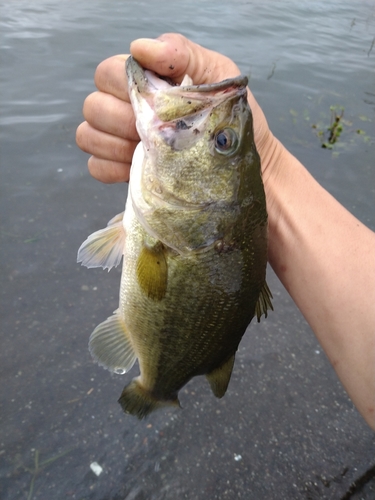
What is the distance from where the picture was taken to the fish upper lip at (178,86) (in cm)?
137

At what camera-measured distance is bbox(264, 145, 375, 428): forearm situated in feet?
5.90

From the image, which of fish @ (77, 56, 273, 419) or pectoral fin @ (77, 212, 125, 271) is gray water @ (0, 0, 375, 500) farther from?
pectoral fin @ (77, 212, 125, 271)

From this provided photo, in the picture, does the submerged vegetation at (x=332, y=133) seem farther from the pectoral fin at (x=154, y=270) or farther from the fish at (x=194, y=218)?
the pectoral fin at (x=154, y=270)

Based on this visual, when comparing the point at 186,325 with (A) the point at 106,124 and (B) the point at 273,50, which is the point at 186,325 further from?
(B) the point at 273,50

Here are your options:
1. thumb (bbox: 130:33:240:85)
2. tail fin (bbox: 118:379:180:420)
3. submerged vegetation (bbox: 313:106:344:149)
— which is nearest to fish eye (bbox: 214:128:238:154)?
thumb (bbox: 130:33:240:85)

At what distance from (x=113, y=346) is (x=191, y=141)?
982 millimetres

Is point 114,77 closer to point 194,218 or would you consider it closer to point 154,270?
point 194,218

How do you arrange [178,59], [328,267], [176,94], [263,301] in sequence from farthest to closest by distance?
[328,267] < [263,301] < [178,59] < [176,94]

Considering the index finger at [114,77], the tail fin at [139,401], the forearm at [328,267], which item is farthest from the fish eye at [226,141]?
the tail fin at [139,401]

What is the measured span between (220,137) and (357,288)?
0.93m

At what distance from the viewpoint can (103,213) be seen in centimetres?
445

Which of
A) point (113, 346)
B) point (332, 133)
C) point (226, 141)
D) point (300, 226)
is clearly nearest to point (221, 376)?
point (113, 346)

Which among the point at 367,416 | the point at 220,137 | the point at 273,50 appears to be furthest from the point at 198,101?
the point at 273,50

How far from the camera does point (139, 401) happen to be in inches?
77.2
